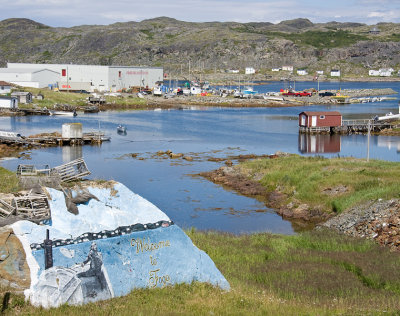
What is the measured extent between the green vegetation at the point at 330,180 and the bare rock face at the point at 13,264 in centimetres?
1899

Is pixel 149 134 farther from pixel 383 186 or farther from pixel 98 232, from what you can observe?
pixel 98 232

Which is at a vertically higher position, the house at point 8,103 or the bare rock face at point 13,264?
the house at point 8,103

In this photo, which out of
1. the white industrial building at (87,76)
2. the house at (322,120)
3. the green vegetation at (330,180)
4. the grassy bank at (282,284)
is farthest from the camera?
the white industrial building at (87,76)

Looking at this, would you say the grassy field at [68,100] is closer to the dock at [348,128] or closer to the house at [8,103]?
the house at [8,103]

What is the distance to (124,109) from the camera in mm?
100562

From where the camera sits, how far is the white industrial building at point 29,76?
4257 inches

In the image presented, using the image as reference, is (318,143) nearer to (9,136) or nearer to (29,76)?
(9,136)

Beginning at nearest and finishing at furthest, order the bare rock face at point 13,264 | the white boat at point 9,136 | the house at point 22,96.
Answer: the bare rock face at point 13,264, the white boat at point 9,136, the house at point 22,96

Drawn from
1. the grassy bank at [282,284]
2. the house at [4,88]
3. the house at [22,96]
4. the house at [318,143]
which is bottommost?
the grassy bank at [282,284]

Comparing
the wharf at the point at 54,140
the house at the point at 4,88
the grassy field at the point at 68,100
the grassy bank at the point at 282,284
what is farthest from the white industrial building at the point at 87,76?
the grassy bank at the point at 282,284

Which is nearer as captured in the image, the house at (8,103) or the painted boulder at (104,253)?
the painted boulder at (104,253)

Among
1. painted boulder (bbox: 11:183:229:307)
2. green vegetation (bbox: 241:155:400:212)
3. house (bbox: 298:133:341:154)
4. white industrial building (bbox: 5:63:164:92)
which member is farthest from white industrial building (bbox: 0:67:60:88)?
painted boulder (bbox: 11:183:229:307)

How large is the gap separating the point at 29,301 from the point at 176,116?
79.6 m

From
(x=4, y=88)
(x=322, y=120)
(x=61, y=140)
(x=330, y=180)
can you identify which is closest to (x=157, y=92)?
(x=4, y=88)
